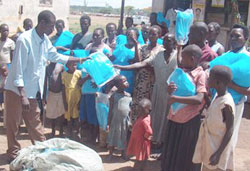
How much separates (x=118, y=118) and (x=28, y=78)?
133cm

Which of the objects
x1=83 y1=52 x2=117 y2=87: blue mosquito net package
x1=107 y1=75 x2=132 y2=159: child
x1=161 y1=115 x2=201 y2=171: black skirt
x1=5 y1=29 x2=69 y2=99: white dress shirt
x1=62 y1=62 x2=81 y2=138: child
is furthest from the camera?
x1=62 y1=62 x2=81 y2=138: child

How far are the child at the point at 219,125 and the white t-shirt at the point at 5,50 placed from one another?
443 centimetres

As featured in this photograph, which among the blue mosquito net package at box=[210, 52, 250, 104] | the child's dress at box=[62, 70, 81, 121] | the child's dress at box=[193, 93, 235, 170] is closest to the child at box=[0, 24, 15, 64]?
the child's dress at box=[62, 70, 81, 121]

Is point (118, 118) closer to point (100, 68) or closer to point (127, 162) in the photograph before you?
point (127, 162)

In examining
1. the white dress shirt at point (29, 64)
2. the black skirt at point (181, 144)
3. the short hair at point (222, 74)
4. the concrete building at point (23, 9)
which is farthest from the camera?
the concrete building at point (23, 9)

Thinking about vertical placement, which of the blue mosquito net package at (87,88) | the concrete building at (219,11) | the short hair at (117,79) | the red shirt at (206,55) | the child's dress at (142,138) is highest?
the concrete building at (219,11)

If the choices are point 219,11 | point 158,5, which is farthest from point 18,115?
point 219,11

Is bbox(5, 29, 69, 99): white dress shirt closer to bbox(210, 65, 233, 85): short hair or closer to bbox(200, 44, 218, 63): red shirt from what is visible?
bbox(200, 44, 218, 63): red shirt

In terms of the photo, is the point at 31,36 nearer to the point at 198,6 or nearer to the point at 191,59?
the point at 191,59

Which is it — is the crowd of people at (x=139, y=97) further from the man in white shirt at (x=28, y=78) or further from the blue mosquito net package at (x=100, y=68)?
the blue mosquito net package at (x=100, y=68)

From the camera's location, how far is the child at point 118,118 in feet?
15.4

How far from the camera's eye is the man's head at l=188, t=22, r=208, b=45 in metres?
3.78

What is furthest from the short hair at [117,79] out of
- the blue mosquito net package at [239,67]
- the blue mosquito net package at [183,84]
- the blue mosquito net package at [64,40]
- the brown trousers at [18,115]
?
the blue mosquito net package at [64,40]

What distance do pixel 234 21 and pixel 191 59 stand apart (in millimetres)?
5762
